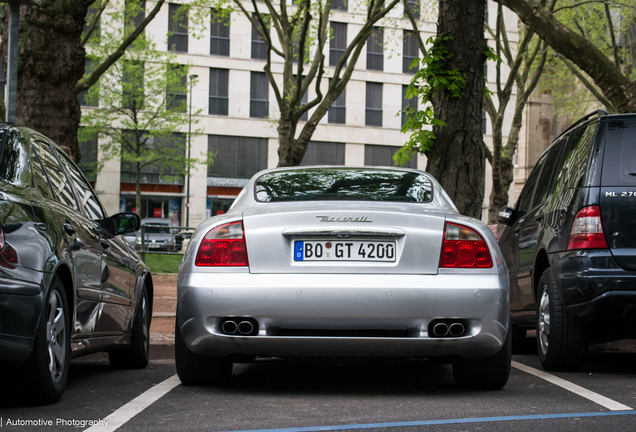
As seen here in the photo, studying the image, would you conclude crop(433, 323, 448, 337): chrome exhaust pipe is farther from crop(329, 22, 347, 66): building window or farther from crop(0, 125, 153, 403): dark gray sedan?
crop(329, 22, 347, 66): building window

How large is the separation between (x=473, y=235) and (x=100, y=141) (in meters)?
44.9

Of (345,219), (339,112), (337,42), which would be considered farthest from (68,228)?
(337,42)

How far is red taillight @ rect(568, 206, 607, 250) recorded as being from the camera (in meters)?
5.53

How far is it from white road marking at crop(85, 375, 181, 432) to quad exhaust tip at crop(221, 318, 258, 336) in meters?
0.53

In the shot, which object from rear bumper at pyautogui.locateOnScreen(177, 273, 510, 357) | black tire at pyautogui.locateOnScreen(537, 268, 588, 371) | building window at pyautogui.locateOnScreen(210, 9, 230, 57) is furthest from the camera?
building window at pyautogui.locateOnScreen(210, 9, 230, 57)

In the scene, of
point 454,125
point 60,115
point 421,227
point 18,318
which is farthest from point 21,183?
point 454,125

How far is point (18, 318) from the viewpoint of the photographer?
3949 millimetres

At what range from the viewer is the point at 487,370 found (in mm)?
4957

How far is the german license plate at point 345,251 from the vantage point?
462 cm

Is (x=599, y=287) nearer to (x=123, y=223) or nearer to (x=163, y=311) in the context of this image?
(x=123, y=223)

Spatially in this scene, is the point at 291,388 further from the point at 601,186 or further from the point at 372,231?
the point at 601,186

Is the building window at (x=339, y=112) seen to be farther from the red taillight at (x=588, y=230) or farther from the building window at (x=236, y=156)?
the red taillight at (x=588, y=230)

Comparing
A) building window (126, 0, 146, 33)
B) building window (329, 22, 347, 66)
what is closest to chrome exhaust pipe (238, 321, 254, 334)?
building window (126, 0, 146, 33)

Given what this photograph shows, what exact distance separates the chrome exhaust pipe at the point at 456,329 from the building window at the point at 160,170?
41024mm
